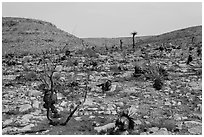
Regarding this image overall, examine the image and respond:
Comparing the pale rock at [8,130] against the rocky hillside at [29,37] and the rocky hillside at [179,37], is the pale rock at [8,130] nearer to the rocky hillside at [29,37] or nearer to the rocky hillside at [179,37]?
the rocky hillside at [179,37]

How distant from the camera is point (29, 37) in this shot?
120ft

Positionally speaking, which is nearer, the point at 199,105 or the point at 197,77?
the point at 199,105

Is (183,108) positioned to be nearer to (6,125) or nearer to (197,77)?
(197,77)

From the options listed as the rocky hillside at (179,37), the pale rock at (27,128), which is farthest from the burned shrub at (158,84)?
the rocky hillside at (179,37)

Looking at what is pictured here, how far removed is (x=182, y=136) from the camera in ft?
23.3

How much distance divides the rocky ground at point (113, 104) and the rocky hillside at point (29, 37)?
58.5ft

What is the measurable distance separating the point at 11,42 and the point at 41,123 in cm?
2824

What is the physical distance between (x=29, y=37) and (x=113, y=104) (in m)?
29.0

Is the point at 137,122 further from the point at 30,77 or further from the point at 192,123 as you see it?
the point at 30,77

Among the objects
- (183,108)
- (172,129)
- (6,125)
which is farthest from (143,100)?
(6,125)

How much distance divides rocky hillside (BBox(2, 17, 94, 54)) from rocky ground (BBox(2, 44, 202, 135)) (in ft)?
58.5

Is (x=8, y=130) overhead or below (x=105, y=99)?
below

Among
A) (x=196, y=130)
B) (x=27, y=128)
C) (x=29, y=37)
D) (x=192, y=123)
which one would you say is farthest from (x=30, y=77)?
(x=29, y=37)

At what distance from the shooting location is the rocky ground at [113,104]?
24.8ft
